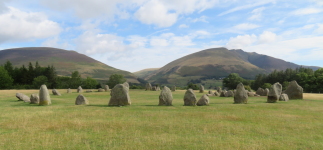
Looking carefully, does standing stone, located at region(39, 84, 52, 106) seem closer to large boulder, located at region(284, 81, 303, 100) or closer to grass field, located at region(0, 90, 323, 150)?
grass field, located at region(0, 90, 323, 150)

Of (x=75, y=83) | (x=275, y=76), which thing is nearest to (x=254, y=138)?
(x=75, y=83)

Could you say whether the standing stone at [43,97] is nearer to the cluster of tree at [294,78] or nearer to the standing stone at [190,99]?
the standing stone at [190,99]

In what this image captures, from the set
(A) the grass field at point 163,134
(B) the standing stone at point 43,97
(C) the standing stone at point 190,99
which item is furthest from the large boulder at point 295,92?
(B) the standing stone at point 43,97

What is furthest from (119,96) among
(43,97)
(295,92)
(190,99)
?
(295,92)

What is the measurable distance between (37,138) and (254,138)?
431 inches

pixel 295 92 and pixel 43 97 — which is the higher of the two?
pixel 295 92

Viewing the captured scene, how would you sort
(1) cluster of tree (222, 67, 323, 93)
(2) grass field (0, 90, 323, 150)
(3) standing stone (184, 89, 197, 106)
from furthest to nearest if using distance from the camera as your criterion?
(1) cluster of tree (222, 67, 323, 93) < (3) standing stone (184, 89, 197, 106) < (2) grass field (0, 90, 323, 150)

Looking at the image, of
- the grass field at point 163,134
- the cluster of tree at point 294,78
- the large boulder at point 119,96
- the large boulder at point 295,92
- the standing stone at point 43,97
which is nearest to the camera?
the grass field at point 163,134

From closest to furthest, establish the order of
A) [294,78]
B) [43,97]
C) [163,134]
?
[163,134] < [43,97] < [294,78]

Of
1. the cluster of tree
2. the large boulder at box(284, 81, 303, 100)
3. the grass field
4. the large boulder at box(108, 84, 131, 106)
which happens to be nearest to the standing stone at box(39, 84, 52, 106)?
the large boulder at box(108, 84, 131, 106)

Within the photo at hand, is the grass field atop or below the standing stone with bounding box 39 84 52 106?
below

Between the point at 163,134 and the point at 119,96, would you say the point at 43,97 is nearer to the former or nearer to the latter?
the point at 119,96

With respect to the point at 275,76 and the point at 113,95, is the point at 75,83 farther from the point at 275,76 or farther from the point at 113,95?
the point at 275,76

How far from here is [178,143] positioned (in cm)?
905
